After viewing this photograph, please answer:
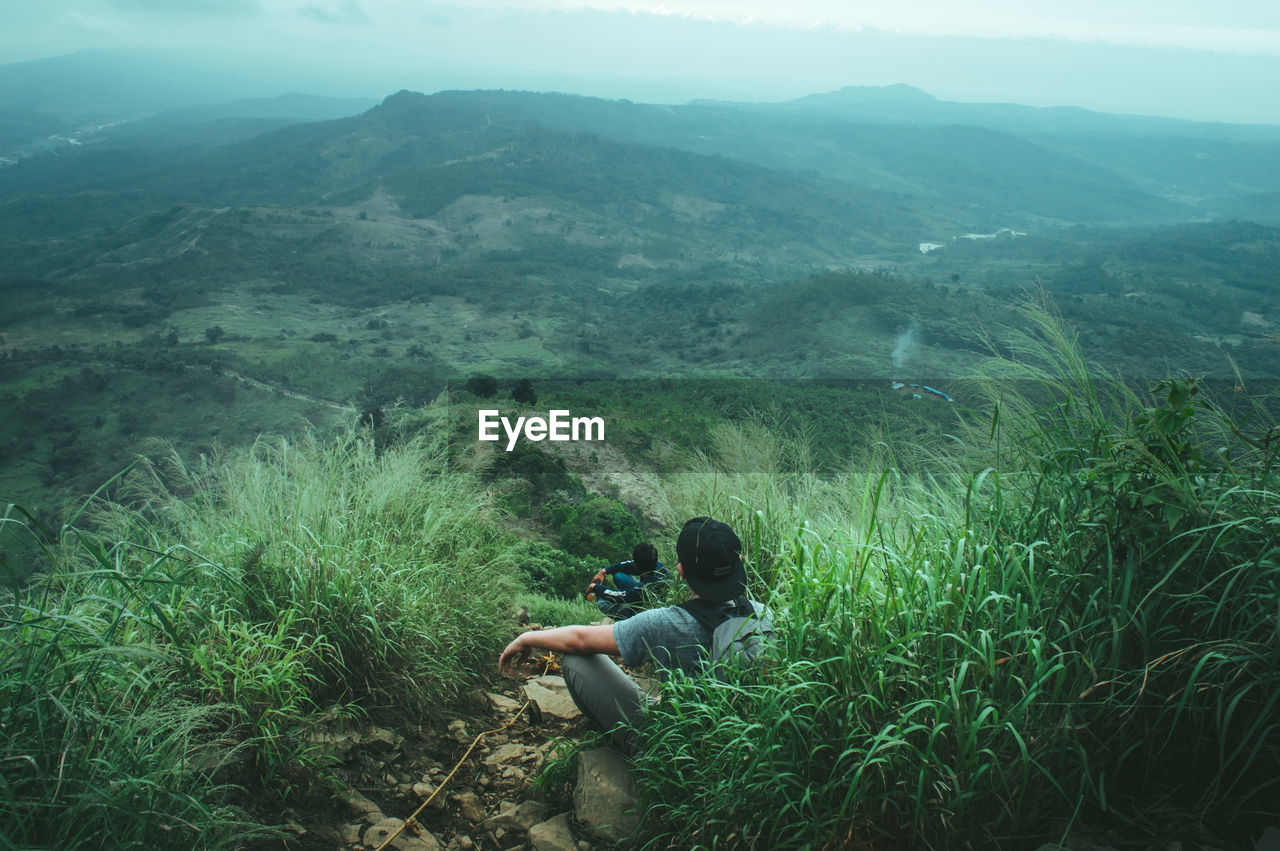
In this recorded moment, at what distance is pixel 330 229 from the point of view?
78.1m

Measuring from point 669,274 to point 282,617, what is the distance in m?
82.4

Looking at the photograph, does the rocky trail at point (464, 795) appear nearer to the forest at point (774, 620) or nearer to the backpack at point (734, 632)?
the forest at point (774, 620)

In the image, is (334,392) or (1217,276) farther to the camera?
(1217,276)

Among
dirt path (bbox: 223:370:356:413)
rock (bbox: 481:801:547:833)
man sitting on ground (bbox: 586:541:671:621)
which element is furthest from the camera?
dirt path (bbox: 223:370:356:413)

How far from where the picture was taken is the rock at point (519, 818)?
2.02 m

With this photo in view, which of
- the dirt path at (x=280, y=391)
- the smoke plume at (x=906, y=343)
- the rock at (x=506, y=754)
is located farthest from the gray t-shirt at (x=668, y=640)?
the smoke plume at (x=906, y=343)

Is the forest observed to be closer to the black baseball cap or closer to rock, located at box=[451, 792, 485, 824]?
rock, located at box=[451, 792, 485, 824]

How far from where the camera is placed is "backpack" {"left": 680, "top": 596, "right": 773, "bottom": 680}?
6.23 feet

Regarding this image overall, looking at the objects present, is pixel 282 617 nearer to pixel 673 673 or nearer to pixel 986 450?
pixel 673 673

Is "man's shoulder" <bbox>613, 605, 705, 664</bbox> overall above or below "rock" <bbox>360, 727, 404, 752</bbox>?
above

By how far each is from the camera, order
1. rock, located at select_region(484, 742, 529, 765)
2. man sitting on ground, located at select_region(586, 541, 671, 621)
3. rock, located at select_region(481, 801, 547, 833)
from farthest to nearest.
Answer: man sitting on ground, located at select_region(586, 541, 671, 621) → rock, located at select_region(484, 742, 529, 765) → rock, located at select_region(481, 801, 547, 833)

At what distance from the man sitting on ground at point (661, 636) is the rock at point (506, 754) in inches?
13.8

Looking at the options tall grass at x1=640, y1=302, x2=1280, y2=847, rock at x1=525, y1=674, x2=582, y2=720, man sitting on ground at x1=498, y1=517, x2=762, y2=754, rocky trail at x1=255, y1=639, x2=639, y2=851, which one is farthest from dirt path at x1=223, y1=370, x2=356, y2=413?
tall grass at x1=640, y1=302, x2=1280, y2=847

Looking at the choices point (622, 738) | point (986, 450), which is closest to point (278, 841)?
point (622, 738)
